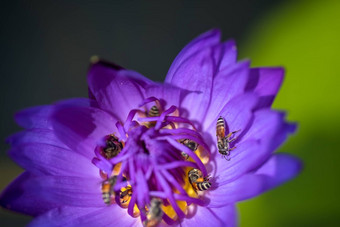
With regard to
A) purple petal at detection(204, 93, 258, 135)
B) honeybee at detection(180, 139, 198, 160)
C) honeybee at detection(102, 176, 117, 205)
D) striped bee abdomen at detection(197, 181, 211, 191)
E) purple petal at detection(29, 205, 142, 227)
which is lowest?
purple petal at detection(29, 205, 142, 227)

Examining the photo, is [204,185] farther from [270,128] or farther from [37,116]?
[37,116]

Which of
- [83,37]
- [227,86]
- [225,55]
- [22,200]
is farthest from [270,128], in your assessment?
[83,37]

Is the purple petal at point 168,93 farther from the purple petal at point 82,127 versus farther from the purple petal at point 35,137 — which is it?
the purple petal at point 35,137

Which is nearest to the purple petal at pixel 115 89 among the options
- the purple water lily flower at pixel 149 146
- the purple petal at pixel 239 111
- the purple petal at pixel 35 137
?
the purple water lily flower at pixel 149 146

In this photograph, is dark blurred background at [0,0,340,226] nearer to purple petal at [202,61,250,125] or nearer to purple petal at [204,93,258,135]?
purple petal at [202,61,250,125]

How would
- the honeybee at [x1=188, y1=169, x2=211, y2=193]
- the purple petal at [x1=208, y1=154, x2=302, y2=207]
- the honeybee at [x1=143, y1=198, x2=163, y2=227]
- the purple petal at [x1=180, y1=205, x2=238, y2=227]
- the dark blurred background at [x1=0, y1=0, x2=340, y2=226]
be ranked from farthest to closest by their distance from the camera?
the dark blurred background at [x1=0, y1=0, x2=340, y2=226]
the honeybee at [x1=188, y1=169, x2=211, y2=193]
the honeybee at [x1=143, y1=198, x2=163, y2=227]
the purple petal at [x1=180, y1=205, x2=238, y2=227]
the purple petal at [x1=208, y1=154, x2=302, y2=207]

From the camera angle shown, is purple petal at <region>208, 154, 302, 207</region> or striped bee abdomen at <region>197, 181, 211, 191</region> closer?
purple petal at <region>208, 154, 302, 207</region>

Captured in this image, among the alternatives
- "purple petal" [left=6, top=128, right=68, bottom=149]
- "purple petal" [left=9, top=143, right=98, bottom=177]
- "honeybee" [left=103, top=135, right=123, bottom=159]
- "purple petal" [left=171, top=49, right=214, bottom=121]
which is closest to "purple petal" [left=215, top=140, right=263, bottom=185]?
"purple petal" [left=171, top=49, right=214, bottom=121]

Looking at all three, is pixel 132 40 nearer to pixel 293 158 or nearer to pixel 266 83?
pixel 266 83
